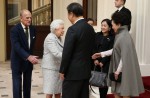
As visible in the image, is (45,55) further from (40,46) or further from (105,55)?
Answer: (40,46)

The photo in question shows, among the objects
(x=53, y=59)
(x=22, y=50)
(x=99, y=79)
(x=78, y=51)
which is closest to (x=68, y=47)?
(x=78, y=51)

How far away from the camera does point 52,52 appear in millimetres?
4602

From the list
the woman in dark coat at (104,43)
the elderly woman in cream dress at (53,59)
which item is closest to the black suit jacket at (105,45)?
the woman in dark coat at (104,43)

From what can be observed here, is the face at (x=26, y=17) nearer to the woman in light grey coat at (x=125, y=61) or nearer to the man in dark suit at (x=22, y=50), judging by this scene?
the man in dark suit at (x=22, y=50)

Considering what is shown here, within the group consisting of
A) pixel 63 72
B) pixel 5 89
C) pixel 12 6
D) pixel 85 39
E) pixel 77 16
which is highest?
pixel 12 6

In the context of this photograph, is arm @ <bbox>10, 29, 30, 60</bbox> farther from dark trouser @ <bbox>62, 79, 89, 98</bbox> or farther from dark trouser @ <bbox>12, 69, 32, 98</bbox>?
dark trouser @ <bbox>62, 79, 89, 98</bbox>

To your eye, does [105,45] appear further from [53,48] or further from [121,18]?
[121,18]

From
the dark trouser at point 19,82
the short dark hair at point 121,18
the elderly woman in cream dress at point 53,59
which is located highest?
the short dark hair at point 121,18

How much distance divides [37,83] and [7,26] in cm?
444

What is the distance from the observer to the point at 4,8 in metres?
11.8

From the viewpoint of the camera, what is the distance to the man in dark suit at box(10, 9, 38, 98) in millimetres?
5051

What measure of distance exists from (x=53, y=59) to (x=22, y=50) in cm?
58

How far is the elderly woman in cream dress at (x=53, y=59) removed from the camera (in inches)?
183

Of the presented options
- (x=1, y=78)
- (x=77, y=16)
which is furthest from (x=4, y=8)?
(x=77, y=16)
